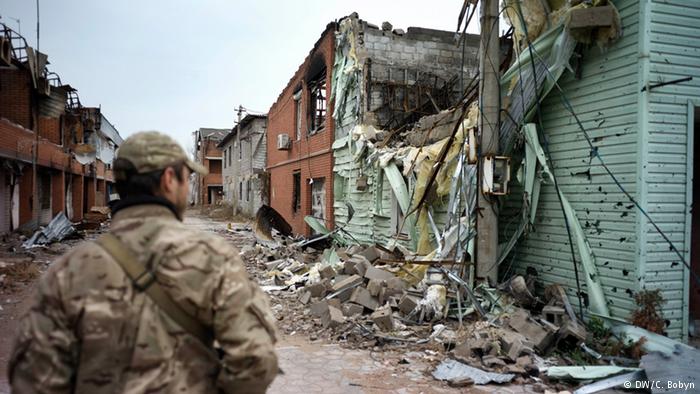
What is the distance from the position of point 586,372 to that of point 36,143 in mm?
18870

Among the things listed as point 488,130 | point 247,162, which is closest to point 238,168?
point 247,162

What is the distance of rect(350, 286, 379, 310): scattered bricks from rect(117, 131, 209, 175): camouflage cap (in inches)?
206

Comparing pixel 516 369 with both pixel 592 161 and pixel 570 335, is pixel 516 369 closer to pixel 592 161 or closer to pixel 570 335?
pixel 570 335

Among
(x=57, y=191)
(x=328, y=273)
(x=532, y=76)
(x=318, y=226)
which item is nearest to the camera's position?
(x=532, y=76)

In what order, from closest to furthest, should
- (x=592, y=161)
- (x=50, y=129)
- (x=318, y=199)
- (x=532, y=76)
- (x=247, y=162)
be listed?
(x=592, y=161) → (x=532, y=76) → (x=318, y=199) → (x=50, y=129) → (x=247, y=162)

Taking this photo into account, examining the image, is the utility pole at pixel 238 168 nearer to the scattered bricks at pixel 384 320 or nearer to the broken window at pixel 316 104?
the broken window at pixel 316 104

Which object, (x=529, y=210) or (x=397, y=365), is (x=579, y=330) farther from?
(x=397, y=365)

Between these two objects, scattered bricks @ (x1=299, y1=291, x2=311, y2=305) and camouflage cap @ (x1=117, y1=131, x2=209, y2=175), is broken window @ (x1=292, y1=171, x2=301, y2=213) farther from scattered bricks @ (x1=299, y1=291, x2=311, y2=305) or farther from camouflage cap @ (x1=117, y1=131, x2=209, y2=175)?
camouflage cap @ (x1=117, y1=131, x2=209, y2=175)

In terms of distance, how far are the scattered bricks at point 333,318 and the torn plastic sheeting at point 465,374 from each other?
182 centimetres

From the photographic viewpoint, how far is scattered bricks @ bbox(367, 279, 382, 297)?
6727mm

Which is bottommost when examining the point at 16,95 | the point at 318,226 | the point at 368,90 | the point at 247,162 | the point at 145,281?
the point at 318,226

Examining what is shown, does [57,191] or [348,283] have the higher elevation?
[57,191]

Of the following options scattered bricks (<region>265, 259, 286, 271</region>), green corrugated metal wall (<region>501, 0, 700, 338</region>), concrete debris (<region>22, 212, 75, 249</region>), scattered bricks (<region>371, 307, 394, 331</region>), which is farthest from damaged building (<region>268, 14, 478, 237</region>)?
concrete debris (<region>22, 212, 75, 249</region>)

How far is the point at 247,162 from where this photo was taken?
30.2 meters
